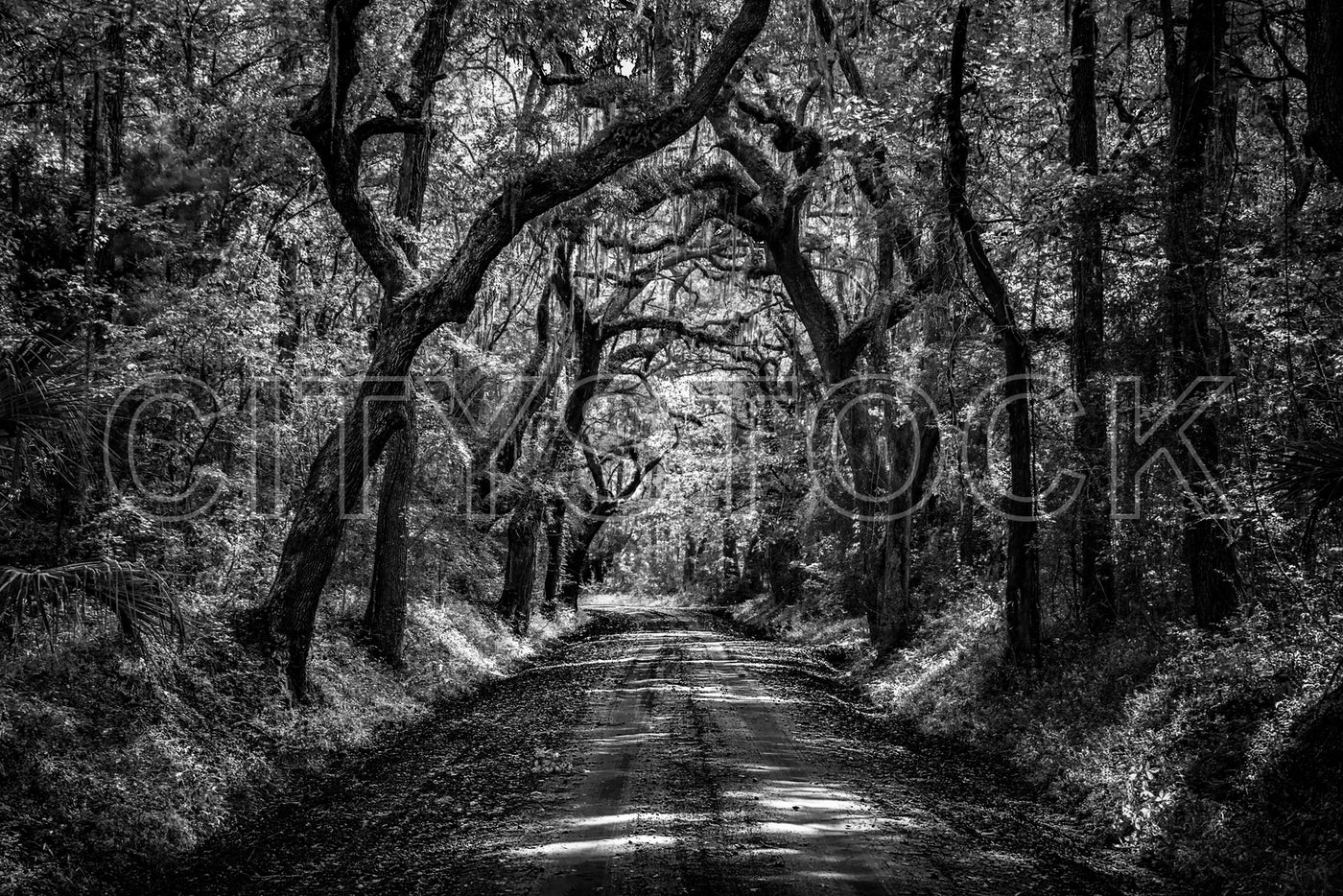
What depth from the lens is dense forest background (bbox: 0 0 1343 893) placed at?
6.59 m

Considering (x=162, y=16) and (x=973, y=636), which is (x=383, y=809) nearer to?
(x=973, y=636)

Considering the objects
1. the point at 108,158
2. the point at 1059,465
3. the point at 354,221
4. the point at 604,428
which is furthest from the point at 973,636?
the point at 604,428

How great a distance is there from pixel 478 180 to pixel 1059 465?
10.3 m

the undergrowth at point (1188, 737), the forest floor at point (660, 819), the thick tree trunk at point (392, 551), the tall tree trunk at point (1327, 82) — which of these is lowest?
the forest floor at point (660, 819)

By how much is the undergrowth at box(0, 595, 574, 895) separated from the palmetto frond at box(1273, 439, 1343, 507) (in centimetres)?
711

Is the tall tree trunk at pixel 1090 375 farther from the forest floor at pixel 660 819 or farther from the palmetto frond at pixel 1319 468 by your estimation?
the palmetto frond at pixel 1319 468

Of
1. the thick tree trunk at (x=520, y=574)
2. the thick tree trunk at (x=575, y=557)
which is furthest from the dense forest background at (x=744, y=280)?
the thick tree trunk at (x=575, y=557)

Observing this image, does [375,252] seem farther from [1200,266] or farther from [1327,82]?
[1327,82]

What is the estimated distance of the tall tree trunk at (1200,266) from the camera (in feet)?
30.1

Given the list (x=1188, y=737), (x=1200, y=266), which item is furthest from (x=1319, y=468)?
(x=1200, y=266)

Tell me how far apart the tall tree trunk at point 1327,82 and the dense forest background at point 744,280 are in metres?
0.03

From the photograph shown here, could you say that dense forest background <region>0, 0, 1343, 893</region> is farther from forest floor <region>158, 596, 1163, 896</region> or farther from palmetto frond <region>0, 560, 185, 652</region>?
forest floor <region>158, 596, 1163, 896</region>

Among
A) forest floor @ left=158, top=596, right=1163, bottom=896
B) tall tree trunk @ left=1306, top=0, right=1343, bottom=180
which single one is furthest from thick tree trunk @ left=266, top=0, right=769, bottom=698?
tall tree trunk @ left=1306, top=0, right=1343, bottom=180

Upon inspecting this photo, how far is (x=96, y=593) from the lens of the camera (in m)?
5.23
